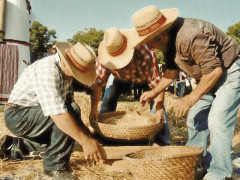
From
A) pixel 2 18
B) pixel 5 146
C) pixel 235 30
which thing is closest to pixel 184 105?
pixel 5 146

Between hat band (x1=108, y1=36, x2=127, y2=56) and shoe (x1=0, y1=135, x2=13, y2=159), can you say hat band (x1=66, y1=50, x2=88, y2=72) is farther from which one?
shoe (x1=0, y1=135, x2=13, y2=159)

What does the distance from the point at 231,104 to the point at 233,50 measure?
1.80 ft

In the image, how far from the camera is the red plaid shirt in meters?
3.53

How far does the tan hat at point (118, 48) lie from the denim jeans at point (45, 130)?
2.46ft

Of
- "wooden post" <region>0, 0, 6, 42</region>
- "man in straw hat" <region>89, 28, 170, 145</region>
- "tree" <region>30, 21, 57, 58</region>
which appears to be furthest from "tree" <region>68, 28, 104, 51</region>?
"man in straw hat" <region>89, 28, 170, 145</region>

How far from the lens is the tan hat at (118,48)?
3.10 meters

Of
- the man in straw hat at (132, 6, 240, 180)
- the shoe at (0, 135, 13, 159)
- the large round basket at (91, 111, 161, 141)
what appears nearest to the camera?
the man in straw hat at (132, 6, 240, 180)

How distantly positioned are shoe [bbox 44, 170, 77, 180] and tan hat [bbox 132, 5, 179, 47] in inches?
61.6

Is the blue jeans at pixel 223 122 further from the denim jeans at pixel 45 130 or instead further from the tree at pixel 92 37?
the tree at pixel 92 37

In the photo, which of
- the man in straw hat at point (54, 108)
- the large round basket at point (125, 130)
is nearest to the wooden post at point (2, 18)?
the man in straw hat at point (54, 108)

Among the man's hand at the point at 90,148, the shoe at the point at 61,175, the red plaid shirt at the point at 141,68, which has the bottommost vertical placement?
the shoe at the point at 61,175

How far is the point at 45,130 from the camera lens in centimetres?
276

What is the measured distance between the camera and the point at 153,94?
10.8 ft

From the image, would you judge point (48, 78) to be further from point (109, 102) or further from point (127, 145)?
point (109, 102)
